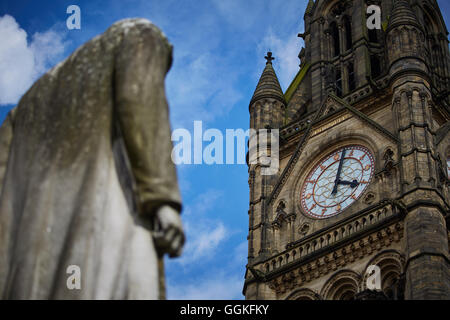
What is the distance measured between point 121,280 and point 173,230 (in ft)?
1.42

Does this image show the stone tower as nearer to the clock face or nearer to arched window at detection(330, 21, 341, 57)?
the clock face

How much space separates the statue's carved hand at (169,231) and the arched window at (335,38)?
34809 millimetres

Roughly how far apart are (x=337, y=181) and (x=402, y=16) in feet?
23.2

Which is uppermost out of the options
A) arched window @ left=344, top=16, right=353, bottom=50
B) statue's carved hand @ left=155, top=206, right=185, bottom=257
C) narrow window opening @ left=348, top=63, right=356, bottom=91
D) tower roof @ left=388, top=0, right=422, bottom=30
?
arched window @ left=344, top=16, right=353, bottom=50

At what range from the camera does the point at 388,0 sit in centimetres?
3947

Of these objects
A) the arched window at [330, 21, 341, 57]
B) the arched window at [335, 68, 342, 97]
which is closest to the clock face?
the arched window at [335, 68, 342, 97]

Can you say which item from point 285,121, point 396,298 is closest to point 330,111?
point 285,121

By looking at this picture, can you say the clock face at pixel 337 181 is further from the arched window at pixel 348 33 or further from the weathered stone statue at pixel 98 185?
the weathered stone statue at pixel 98 185

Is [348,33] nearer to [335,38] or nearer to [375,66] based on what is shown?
[335,38]

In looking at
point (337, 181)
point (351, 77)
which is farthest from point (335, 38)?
point (337, 181)

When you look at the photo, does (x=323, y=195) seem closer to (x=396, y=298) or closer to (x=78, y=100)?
(x=396, y=298)

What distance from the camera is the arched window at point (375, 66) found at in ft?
121

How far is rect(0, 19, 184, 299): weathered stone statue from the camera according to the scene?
5121 millimetres

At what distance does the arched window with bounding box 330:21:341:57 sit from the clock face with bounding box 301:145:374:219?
7390 millimetres
